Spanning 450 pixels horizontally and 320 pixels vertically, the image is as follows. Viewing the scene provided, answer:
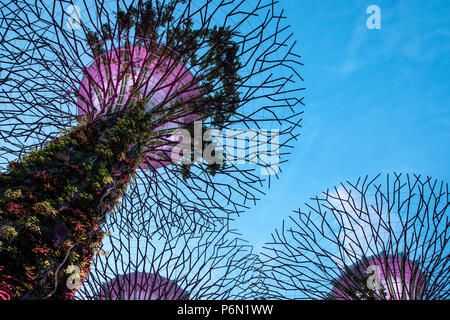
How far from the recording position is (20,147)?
8.11 metres

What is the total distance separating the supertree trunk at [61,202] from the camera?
11.5ft

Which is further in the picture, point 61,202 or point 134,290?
point 134,290

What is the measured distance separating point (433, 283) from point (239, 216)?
4.52 m

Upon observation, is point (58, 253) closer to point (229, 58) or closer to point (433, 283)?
point (229, 58)

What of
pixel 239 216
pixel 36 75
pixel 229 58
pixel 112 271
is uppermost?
pixel 229 58

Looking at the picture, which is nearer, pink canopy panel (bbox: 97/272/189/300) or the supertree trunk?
the supertree trunk

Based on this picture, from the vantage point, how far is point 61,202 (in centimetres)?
415

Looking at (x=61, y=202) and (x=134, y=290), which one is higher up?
(x=61, y=202)

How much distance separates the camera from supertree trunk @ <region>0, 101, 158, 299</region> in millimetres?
3510

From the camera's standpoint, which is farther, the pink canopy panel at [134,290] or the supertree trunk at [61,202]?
the pink canopy panel at [134,290]

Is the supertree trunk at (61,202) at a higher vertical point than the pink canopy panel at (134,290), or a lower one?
higher

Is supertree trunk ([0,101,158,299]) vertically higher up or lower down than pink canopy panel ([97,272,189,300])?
higher up
